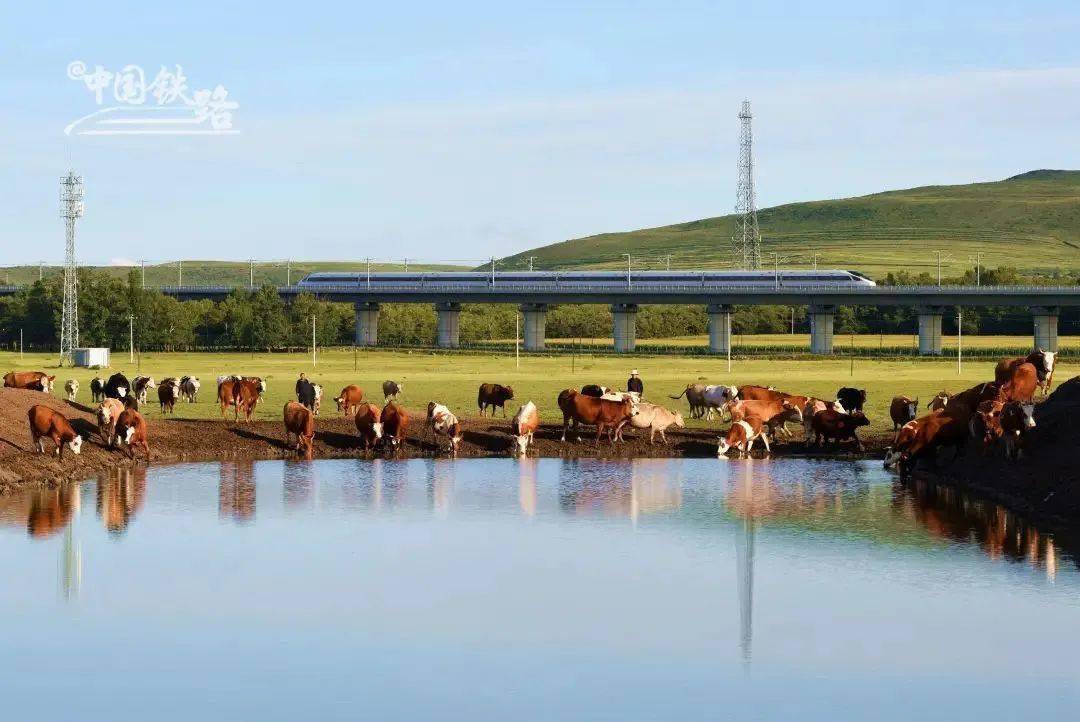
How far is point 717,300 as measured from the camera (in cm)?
18050

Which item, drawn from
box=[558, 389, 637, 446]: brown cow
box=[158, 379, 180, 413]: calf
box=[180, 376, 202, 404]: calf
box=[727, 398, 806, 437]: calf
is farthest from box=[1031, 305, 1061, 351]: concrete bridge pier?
box=[558, 389, 637, 446]: brown cow

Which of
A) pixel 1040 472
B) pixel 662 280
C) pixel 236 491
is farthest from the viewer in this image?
pixel 662 280

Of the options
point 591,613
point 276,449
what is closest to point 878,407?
point 276,449

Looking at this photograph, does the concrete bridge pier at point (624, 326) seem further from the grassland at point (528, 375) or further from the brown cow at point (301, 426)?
the brown cow at point (301, 426)

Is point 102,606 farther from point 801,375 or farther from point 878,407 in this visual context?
point 801,375

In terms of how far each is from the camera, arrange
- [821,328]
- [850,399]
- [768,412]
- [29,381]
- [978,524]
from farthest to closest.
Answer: [821,328], [29,381], [850,399], [768,412], [978,524]

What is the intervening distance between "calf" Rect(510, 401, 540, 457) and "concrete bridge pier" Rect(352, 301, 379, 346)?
14741 cm

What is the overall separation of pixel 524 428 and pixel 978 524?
16708 millimetres

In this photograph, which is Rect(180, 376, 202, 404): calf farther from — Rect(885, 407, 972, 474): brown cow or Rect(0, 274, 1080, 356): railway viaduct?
Rect(0, 274, 1080, 356): railway viaduct

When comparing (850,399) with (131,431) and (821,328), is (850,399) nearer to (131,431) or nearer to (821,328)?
(131,431)

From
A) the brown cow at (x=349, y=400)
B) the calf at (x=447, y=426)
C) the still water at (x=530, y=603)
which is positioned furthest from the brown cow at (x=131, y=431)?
the brown cow at (x=349, y=400)

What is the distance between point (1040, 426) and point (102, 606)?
25880mm

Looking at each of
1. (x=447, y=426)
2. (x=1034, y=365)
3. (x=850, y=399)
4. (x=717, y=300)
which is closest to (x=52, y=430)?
(x=447, y=426)

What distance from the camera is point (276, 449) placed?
154 ft
